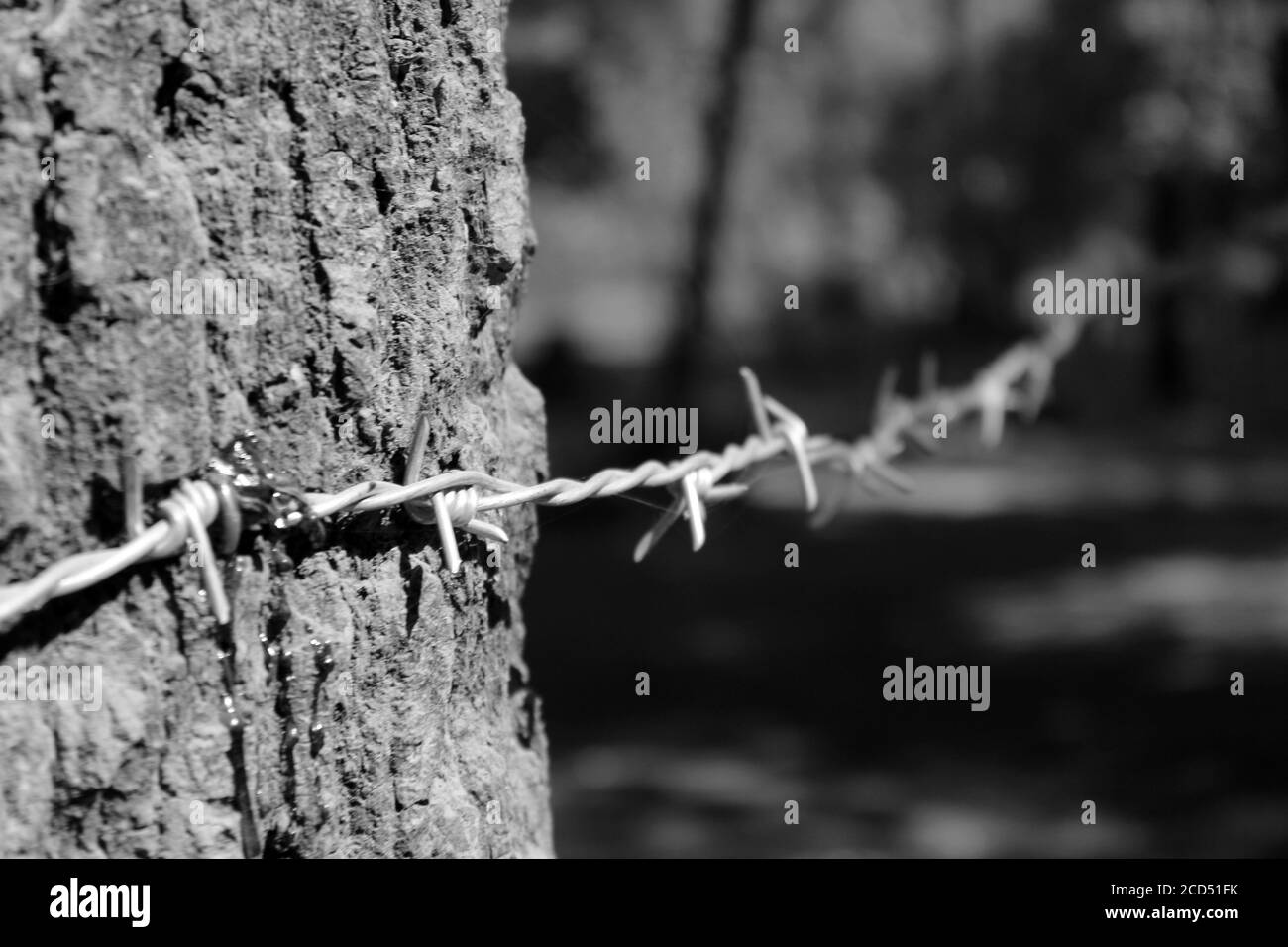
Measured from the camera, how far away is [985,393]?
9.48 ft

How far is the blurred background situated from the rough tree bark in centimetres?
279

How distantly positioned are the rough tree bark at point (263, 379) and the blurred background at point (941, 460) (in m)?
2.79

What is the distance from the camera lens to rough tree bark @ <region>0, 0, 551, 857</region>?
764 millimetres

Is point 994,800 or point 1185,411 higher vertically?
point 1185,411

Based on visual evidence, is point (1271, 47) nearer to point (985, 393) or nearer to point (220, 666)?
point (985, 393)

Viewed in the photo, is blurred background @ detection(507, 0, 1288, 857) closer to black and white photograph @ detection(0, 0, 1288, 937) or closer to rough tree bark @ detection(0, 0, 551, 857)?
black and white photograph @ detection(0, 0, 1288, 937)

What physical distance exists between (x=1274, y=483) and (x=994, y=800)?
4.29 m

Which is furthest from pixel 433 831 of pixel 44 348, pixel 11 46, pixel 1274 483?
pixel 1274 483

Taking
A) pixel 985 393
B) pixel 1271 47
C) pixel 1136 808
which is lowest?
pixel 1136 808

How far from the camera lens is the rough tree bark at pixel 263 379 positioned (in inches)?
30.1

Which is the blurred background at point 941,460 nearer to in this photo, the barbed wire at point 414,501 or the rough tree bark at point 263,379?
the barbed wire at point 414,501

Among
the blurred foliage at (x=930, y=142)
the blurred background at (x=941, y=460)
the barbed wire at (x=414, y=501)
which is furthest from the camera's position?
the blurred foliage at (x=930, y=142)

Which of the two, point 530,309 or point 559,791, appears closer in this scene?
point 559,791

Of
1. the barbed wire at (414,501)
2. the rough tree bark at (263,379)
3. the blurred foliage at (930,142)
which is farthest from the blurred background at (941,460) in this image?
the rough tree bark at (263,379)
